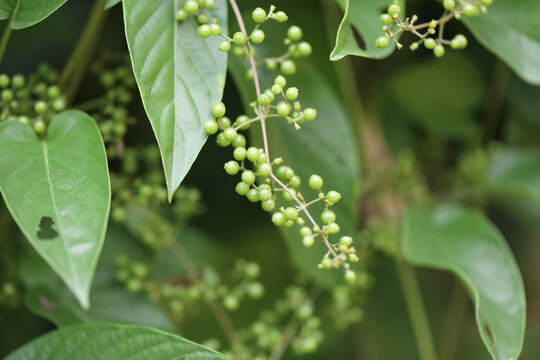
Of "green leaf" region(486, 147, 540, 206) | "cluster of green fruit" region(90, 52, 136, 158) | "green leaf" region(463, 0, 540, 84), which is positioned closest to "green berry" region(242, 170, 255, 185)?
"cluster of green fruit" region(90, 52, 136, 158)

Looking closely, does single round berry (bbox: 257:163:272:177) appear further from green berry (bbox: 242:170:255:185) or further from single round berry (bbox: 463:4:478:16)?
single round berry (bbox: 463:4:478:16)

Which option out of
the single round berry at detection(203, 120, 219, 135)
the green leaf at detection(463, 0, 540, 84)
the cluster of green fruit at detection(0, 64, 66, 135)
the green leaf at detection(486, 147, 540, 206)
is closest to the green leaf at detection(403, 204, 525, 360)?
the green leaf at detection(486, 147, 540, 206)

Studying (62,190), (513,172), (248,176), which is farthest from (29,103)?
(513,172)

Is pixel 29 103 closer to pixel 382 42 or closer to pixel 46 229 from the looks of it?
pixel 46 229

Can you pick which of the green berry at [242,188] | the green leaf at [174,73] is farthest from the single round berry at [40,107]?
the green berry at [242,188]

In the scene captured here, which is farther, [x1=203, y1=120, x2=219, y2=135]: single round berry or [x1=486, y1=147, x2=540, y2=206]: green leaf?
[x1=486, y1=147, x2=540, y2=206]: green leaf

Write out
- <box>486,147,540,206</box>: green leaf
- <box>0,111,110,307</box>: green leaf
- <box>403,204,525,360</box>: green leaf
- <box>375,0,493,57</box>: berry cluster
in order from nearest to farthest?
<box>0,111,110,307</box>: green leaf → <box>375,0,493,57</box>: berry cluster → <box>403,204,525,360</box>: green leaf → <box>486,147,540,206</box>: green leaf

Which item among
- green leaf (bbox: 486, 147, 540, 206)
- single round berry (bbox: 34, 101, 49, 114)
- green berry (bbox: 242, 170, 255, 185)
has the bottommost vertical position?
green leaf (bbox: 486, 147, 540, 206)

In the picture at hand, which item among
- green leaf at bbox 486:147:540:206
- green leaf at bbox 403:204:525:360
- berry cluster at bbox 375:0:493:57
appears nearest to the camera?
berry cluster at bbox 375:0:493:57

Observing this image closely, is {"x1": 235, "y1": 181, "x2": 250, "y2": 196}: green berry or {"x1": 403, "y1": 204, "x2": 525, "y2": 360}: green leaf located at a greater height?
{"x1": 235, "y1": 181, "x2": 250, "y2": 196}: green berry
